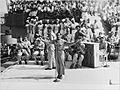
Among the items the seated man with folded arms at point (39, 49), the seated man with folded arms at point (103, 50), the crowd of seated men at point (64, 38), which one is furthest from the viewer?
the seated man with folded arms at point (39, 49)

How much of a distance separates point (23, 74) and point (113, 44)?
6.87 m

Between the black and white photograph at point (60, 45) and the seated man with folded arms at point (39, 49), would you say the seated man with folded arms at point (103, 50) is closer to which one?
the black and white photograph at point (60, 45)

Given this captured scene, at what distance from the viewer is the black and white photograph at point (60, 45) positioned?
11.1 m

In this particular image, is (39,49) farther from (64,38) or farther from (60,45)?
(60,45)

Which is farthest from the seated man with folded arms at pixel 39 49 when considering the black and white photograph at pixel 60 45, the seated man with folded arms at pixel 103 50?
the seated man with folded arms at pixel 103 50

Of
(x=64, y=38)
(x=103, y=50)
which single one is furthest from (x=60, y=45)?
(x=64, y=38)

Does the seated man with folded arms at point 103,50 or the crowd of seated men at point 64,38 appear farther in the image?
the seated man with folded arms at point 103,50

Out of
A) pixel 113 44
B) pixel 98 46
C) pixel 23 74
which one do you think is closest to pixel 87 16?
pixel 113 44

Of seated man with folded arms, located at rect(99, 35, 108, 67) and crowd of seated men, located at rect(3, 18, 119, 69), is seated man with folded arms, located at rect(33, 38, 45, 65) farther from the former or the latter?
seated man with folded arms, located at rect(99, 35, 108, 67)

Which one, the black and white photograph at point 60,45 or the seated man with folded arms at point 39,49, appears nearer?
the black and white photograph at point 60,45

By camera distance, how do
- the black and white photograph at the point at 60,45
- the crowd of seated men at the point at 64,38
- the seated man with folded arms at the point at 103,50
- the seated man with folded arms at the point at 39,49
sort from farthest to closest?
the seated man with folded arms at the point at 39,49
the seated man with folded arms at the point at 103,50
the crowd of seated men at the point at 64,38
the black and white photograph at the point at 60,45

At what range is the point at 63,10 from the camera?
67.9 ft

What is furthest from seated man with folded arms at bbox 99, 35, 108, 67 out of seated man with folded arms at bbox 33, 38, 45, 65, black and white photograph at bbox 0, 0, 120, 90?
seated man with folded arms at bbox 33, 38, 45, 65

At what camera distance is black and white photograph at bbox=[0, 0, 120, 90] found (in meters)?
11.1
